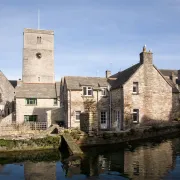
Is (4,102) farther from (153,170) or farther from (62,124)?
(153,170)

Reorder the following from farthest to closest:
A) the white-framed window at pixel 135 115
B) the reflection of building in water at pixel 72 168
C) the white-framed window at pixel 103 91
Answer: the white-framed window at pixel 103 91
the white-framed window at pixel 135 115
the reflection of building in water at pixel 72 168

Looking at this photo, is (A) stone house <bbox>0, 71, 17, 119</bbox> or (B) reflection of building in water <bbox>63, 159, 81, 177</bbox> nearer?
(B) reflection of building in water <bbox>63, 159, 81, 177</bbox>

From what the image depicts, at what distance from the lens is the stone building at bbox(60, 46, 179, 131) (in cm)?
3234

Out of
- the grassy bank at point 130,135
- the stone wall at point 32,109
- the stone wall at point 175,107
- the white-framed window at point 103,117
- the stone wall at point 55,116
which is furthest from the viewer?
the stone wall at point 32,109

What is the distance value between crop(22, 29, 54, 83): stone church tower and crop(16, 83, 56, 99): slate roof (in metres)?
12.6

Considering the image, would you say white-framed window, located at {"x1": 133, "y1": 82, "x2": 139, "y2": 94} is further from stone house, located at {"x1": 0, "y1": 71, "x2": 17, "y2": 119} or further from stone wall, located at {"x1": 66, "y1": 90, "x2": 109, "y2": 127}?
stone house, located at {"x1": 0, "y1": 71, "x2": 17, "y2": 119}

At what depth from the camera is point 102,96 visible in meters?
34.8

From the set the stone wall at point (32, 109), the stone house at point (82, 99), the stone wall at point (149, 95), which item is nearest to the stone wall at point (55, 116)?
the stone house at point (82, 99)

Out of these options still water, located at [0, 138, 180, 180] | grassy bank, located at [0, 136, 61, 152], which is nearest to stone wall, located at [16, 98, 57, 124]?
grassy bank, located at [0, 136, 61, 152]

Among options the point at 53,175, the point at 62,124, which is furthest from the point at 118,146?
the point at 62,124

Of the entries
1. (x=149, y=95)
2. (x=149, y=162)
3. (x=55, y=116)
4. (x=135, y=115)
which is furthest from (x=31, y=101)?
(x=149, y=162)

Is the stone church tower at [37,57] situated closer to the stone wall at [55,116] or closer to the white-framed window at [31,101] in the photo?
the white-framed window at [31,101]

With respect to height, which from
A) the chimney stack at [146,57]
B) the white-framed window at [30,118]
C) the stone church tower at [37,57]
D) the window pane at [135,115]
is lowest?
the white-framed window at [30,118]

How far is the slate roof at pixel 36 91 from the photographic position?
132 ft
